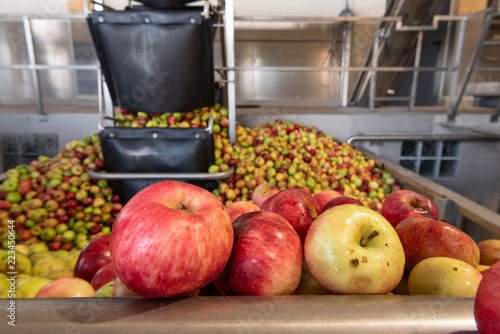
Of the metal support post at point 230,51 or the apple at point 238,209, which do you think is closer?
the apple at point 238,209

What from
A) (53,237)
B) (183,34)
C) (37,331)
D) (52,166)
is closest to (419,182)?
(183,34)

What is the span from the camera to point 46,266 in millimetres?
1261

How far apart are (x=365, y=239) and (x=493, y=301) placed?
0.24m

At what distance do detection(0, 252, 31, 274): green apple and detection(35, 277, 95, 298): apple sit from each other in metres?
0.52

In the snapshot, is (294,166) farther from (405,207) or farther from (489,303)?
(489,303)

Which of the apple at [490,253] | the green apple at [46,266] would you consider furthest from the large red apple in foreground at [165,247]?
the green apple at [46,266]

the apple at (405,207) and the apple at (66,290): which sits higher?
the apple at (405,207)

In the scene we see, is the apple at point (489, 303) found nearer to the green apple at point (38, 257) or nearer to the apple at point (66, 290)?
the apple at point (66, 290)

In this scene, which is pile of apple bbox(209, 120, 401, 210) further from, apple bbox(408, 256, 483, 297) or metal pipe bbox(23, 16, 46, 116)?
metal pipe bbox(23, 16, 46, 116)

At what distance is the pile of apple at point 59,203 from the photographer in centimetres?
212

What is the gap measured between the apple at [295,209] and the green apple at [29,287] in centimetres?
83

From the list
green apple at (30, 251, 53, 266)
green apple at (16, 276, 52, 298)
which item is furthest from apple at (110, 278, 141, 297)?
green apple at (30, 251, 53, 266)

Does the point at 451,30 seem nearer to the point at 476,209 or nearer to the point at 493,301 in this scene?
the point at 476,209

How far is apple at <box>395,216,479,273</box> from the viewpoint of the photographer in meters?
0.74
